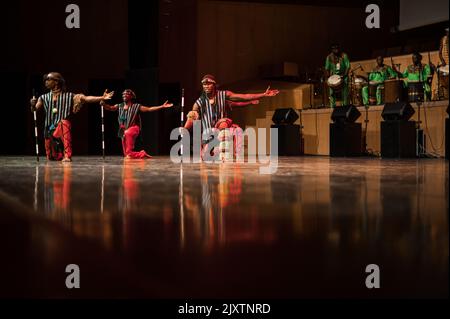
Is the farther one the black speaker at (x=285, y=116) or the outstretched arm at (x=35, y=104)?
the black speaker at (x=285, y=116)

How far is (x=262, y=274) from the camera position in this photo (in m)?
1.39

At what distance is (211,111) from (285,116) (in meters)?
2.99

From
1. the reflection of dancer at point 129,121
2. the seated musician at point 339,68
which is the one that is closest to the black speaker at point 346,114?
the seated musician at point 339,68

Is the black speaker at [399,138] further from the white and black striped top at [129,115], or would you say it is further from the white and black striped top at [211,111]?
the white and black striped top at [129,115]

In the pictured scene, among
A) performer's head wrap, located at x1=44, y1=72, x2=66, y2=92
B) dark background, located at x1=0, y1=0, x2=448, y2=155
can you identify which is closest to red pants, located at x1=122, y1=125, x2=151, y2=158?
performer's head wrap, located at x1=44, y1=72, x2=66, y2=92

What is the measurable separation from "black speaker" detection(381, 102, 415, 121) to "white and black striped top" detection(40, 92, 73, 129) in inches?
193

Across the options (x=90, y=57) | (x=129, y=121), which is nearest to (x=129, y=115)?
(x=129, y=121)

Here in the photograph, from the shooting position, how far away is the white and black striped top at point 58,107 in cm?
802

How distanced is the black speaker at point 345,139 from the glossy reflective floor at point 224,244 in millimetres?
6951

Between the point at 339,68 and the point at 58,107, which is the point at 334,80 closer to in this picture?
the point at 339,68

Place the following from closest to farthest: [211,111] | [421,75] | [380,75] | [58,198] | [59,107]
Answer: [58,198] < [59,107] < [211,111] < [421,75] < [380,75]

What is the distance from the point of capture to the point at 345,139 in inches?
390
